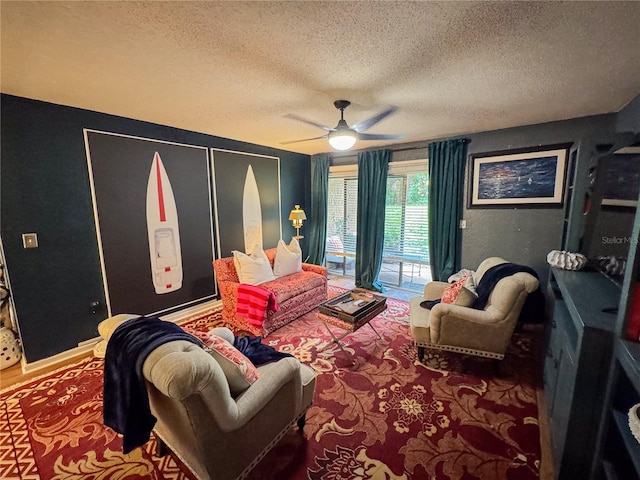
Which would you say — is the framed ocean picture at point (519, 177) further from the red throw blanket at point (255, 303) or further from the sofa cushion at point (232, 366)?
the sofa cushion at point (232, 366)

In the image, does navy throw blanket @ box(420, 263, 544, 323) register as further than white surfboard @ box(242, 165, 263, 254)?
No

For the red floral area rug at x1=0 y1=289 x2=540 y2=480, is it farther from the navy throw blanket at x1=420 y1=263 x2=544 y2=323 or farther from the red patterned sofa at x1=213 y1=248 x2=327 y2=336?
the red patterned sofa at x1=213 y1=248 x2=327 y2=336

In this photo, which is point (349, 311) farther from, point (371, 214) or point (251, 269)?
point (371, 214)

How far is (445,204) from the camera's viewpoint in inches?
145

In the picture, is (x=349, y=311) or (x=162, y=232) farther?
(x=162, y=232)

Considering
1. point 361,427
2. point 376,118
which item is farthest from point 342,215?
point 361,427

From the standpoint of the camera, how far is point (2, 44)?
1.47 m

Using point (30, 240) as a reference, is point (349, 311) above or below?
below

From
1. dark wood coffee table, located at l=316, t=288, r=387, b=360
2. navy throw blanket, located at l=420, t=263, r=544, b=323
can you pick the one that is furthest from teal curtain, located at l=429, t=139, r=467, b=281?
dark wood coffee table, located at l=316, t=288, r=387, b=360

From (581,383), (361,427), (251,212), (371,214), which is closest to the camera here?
(581,383)

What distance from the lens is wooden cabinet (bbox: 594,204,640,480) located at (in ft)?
3.45

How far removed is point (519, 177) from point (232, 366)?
147 inches

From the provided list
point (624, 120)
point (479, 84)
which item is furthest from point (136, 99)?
point (624, 120)

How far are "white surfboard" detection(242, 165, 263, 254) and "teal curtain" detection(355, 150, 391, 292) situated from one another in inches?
67.2
